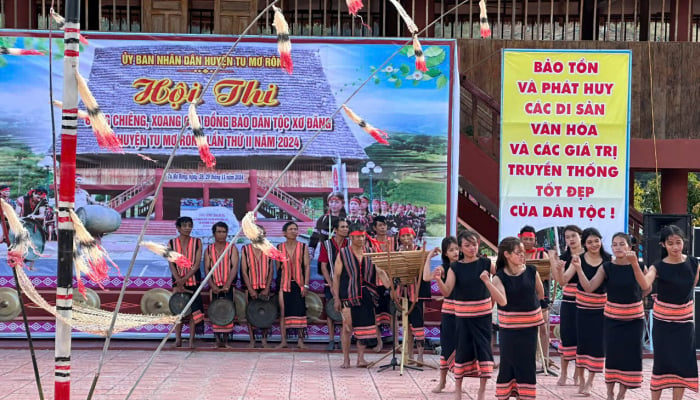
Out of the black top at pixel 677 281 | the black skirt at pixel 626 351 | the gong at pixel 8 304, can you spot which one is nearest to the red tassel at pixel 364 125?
the black top at pixel 677 281

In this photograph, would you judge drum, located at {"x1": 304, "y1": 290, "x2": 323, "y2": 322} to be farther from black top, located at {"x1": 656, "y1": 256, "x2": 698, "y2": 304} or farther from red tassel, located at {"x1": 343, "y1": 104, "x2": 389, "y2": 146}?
red tassel, located at {"x1": 343, "y1": 104, "x2": 389, "y2": 146}

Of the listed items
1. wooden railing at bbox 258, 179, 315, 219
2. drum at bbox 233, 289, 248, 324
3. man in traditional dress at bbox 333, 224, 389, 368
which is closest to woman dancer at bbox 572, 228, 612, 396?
man in traditional dress at bbox 333, 224, 389, 368

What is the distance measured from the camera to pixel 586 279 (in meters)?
8.17

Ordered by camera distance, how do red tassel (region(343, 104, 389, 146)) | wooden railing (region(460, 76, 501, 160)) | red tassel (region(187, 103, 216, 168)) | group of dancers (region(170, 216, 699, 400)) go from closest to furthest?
1. red tassel (region(187, 103, 216, 168))
2. red tassel (region(343, 104, 389, 146))
3. group of dancers (region(170, 216, 699, 400))
4. wooden railing (region(460, 76, 501, 160))

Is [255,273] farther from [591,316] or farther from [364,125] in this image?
[364,125]

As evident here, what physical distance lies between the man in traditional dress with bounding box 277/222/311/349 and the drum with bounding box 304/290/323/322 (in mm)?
197

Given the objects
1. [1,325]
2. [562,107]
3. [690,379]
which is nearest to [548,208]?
[562,107]

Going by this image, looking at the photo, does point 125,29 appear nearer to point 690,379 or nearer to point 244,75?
point 244,75

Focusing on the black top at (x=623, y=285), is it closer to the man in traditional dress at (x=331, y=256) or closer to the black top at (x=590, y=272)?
the black top at (x=590, y=272)

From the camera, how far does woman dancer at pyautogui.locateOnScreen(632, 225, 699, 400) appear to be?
287 inches

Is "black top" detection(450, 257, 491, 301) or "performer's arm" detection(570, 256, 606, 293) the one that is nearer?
"black top" detection(450, 257, 491, 301)

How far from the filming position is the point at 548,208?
1077 cm

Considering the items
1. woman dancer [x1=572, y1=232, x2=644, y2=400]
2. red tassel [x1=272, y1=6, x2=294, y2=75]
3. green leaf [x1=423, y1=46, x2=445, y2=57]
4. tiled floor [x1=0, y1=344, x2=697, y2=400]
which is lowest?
tiled floor [x1=0, y1=344, x2=697, y2=400]

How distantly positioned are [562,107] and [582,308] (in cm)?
321
